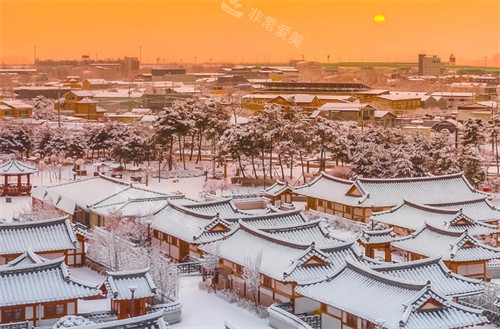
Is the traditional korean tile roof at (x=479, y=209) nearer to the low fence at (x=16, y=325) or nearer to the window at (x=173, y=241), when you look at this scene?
the window at (x=173, y=241)

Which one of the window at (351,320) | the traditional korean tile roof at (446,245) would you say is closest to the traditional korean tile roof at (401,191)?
the traditional korean tile roof at (446,245)

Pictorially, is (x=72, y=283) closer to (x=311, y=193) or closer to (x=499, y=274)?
(x=499, y=274)

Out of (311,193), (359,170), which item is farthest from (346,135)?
(311,193)

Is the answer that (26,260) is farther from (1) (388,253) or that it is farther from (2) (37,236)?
(1) (388,253)

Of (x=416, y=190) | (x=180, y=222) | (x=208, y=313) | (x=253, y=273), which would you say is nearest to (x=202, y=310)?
(x=208, y=313)

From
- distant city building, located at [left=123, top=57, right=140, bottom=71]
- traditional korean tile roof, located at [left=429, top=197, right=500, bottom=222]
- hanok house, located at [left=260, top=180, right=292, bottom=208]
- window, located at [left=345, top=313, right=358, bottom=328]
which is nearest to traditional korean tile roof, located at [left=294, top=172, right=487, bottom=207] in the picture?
A: traditional korean tile roof, located at [left=429, top=197, right=500, bottom=222]

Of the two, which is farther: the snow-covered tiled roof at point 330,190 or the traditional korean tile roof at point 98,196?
the snow-covered tiled roof at point 330,190
